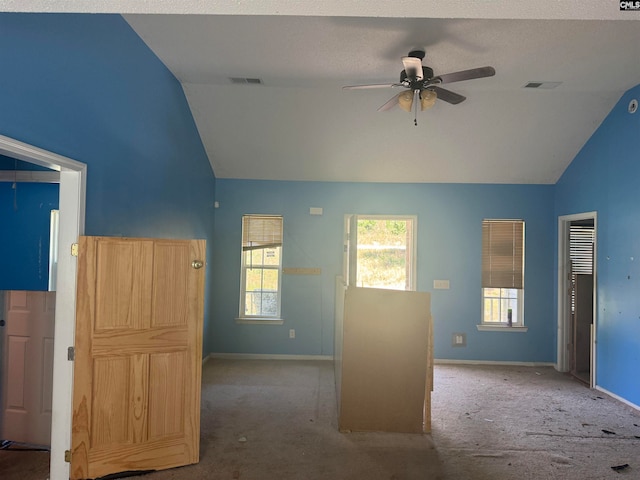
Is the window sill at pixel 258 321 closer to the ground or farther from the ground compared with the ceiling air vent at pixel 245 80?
closer to the ground

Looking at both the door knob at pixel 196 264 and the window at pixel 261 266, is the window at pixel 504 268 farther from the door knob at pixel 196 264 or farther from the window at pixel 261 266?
the door knob at pixel 196 264

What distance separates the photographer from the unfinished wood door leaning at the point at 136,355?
229 centimetres

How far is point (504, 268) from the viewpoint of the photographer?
5094mm

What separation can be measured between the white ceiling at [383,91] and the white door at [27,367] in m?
2.25

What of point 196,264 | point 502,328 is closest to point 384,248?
point 502,328

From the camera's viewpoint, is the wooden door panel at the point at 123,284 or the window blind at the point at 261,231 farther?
the window blind at the point at 261,231

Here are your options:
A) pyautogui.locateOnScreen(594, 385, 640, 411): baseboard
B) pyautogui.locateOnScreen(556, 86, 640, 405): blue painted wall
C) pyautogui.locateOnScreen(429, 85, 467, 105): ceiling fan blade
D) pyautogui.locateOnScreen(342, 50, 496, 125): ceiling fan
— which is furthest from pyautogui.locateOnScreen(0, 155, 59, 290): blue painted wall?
pyautogui.locateOnScreen(594, 385, 640, 411): baseboard

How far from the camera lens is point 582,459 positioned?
2.73 m

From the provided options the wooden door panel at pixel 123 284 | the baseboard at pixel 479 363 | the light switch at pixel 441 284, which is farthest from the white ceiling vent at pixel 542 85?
the wooden door panel at pixel 123 284

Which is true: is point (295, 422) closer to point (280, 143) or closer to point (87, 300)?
point (87, 300)

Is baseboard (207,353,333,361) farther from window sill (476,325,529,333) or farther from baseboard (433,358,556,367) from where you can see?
window sill (476,325,529,333)

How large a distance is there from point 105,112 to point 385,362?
2844 mm

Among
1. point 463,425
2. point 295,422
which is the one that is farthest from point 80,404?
point 463,425

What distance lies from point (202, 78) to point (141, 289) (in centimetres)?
231
